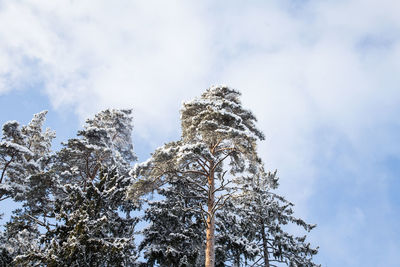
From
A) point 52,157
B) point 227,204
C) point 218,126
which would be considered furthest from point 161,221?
point 52,157

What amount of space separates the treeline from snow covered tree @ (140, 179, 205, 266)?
0.06 meters

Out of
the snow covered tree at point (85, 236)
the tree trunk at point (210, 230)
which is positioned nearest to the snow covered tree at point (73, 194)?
the snow covered tree at point (85, 236)

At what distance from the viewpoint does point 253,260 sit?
18422 millimetres

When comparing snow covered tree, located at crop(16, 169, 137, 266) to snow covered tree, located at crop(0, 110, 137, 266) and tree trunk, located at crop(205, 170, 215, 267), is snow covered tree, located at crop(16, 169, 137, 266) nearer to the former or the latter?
snow covered tree, located at crop(0, 110, 137, 266)

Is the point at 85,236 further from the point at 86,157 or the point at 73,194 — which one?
the point at 86,157

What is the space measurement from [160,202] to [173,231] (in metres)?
1.79

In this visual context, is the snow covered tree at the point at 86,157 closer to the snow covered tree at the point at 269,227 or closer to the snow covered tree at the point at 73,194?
the snow covered tree at the point at 73,194

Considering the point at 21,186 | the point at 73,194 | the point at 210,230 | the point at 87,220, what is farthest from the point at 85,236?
the point at 21,186

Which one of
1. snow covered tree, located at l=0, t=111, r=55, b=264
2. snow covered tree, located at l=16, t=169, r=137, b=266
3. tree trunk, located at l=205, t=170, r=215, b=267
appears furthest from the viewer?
snow covered tree, located at l=0, t=111, r=55, b=264

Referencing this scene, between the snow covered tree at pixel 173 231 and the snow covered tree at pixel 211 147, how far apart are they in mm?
1733

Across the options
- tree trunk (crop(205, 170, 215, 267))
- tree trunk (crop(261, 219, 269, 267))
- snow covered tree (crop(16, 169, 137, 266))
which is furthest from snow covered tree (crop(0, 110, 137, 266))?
tree trunk (crop(261, 219, 269, 267))

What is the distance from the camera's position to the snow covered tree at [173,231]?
1614 cm

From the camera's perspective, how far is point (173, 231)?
17.0 meters

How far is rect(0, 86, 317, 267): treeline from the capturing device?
11508mm
